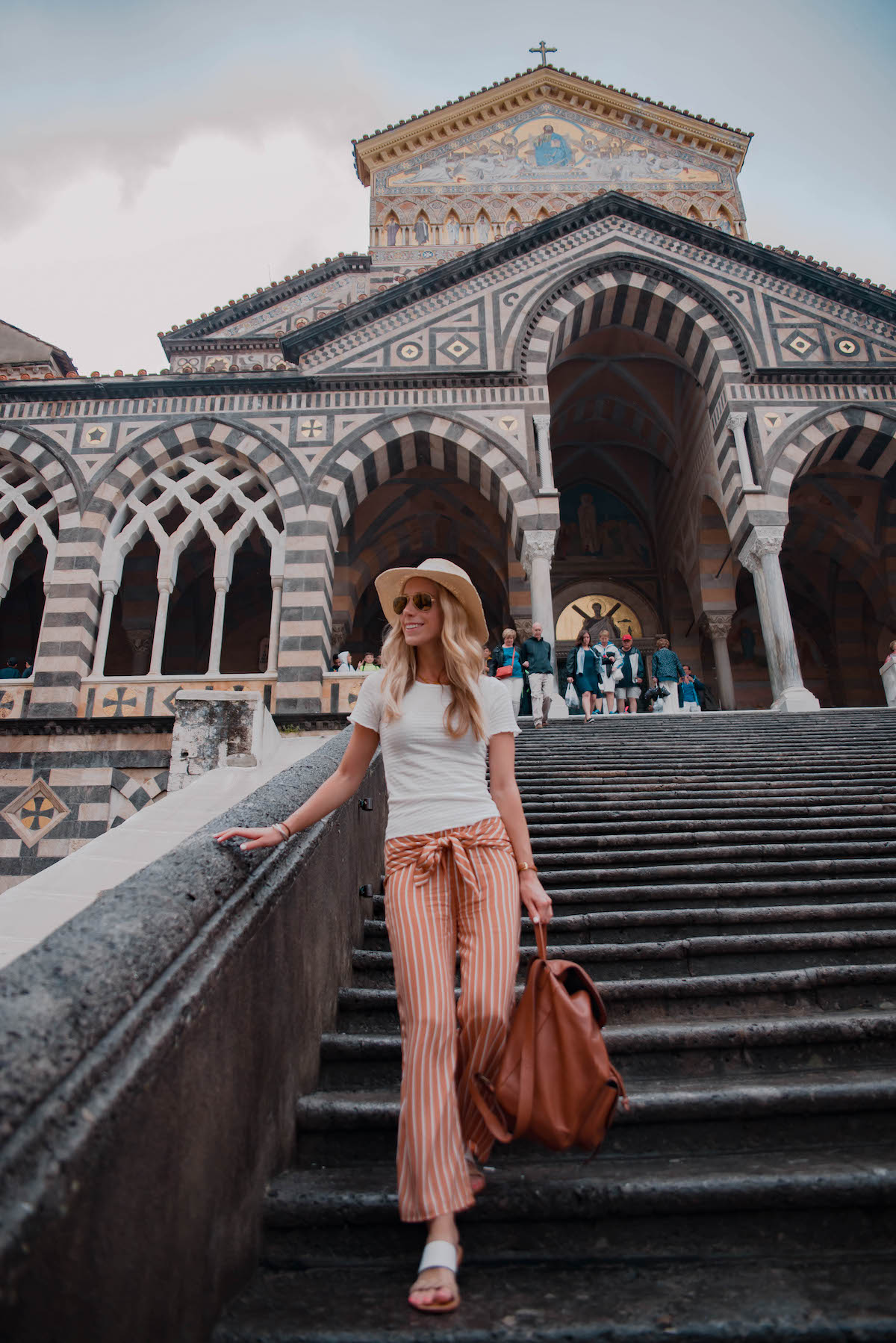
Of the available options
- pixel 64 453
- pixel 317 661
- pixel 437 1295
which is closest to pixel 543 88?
pixel 64 453

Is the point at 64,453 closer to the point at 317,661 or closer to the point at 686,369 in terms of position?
the point at 317,661

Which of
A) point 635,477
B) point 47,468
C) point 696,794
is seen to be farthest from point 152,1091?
point 635,477

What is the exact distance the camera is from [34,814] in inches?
426

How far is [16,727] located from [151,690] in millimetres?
1903

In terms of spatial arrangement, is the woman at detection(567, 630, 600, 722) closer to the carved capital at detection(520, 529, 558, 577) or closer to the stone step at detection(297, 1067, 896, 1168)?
the carved capital at detection(520, 529, 558, 577)

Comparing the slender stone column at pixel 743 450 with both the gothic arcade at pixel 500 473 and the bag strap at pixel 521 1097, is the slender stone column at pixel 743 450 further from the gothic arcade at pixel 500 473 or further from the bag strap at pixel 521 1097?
the bag strap at pixel 521 1097

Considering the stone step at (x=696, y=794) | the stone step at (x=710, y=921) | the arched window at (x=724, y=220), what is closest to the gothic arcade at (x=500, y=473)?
the stone step at (x=696, y=794)

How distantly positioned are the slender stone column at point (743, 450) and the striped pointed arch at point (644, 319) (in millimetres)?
697

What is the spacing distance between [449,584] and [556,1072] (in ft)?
4.69

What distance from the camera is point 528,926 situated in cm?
404

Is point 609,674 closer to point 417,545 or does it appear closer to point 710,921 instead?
point 417,545

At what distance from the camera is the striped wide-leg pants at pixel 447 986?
1.95 metres

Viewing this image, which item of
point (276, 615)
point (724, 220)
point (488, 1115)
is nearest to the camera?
point (488, 1115)

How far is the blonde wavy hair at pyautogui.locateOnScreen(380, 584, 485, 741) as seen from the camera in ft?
8.00
